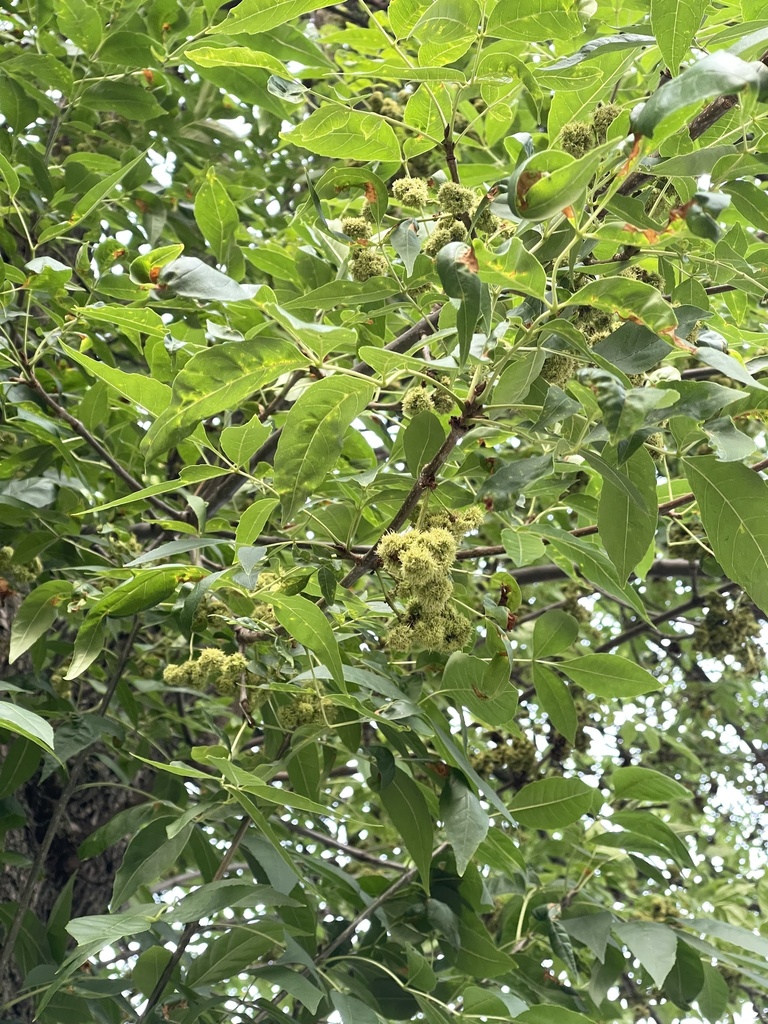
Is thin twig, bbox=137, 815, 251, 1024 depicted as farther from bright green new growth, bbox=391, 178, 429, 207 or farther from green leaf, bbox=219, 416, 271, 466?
bright green new growth, bbox=391, 178, 429, 207

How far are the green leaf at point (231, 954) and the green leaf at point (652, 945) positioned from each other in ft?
1.88

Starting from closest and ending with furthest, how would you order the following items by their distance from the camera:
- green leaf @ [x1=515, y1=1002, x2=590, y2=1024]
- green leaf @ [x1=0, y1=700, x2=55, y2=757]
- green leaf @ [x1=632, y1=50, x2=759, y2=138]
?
green leaf @ [x1=632, y1=50, x2=759, y2=138], green leaf @ [x1=0, y1=700, x2=55, y2=757], green leaf @ [x1=515, y1=1002, x2=590, y2=1024]

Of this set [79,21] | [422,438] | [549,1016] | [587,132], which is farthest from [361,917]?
[79,21]

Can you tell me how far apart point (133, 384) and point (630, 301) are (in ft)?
2.22

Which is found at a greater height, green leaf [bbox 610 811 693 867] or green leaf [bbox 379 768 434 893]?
green leaf [bbox 379 768 434 893]

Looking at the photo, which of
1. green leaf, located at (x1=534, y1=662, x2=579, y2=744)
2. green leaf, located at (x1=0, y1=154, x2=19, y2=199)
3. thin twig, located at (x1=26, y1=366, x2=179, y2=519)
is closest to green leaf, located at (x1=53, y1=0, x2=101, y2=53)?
green leaf, located at (x1=0, y1=154, x2=19, y2=199)

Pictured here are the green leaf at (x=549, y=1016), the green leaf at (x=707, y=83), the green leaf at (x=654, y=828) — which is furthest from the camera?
the green leaf at (x=654, y=828)

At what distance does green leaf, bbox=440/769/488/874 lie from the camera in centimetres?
143

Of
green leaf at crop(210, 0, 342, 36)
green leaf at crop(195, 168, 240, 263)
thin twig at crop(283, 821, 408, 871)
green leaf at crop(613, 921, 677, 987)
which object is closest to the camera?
green leaf at crop(210, 0, 342, 36)

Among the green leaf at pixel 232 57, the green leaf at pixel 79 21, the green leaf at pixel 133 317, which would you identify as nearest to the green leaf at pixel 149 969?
the green leaf at pixel 133 317

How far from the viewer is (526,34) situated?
121 cm

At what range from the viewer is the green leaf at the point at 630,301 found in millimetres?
1024

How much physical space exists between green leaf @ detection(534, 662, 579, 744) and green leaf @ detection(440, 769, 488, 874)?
0.77ft

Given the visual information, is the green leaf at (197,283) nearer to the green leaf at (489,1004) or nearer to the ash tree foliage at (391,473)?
the ash tree foliage at (391,473)
